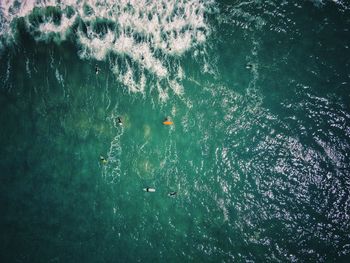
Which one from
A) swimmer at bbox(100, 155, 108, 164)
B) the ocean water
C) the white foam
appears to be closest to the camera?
the ocean water

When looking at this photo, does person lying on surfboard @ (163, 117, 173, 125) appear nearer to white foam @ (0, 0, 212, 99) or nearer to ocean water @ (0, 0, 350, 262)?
ocean water @ (0, 0, 350, 262)

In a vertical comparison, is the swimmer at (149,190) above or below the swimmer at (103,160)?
below

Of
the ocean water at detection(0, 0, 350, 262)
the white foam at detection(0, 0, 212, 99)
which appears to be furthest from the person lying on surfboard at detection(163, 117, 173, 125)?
the white foam at detection(0, 0, 212, 99)

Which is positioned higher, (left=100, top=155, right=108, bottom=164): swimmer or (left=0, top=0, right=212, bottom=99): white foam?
(left=0, top=0, right=212, bottom=99): white foam

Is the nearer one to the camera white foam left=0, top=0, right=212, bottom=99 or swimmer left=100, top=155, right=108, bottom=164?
white foam left=0, top=0, right=212, bottom=99

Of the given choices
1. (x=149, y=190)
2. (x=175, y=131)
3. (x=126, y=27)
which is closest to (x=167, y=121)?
(x=175, y=131)

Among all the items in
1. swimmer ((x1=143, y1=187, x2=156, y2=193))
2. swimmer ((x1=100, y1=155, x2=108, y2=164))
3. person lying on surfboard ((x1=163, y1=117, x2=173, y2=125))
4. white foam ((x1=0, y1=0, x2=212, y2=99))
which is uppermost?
white foam ((x1=0, y1=0, x2=212, y2=99))

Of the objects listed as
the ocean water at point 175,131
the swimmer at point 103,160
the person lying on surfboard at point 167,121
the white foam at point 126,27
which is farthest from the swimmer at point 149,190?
the white foam at point 126,27

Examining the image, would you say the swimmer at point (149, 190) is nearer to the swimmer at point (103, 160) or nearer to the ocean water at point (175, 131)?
the ocean water at point (175, 131)
